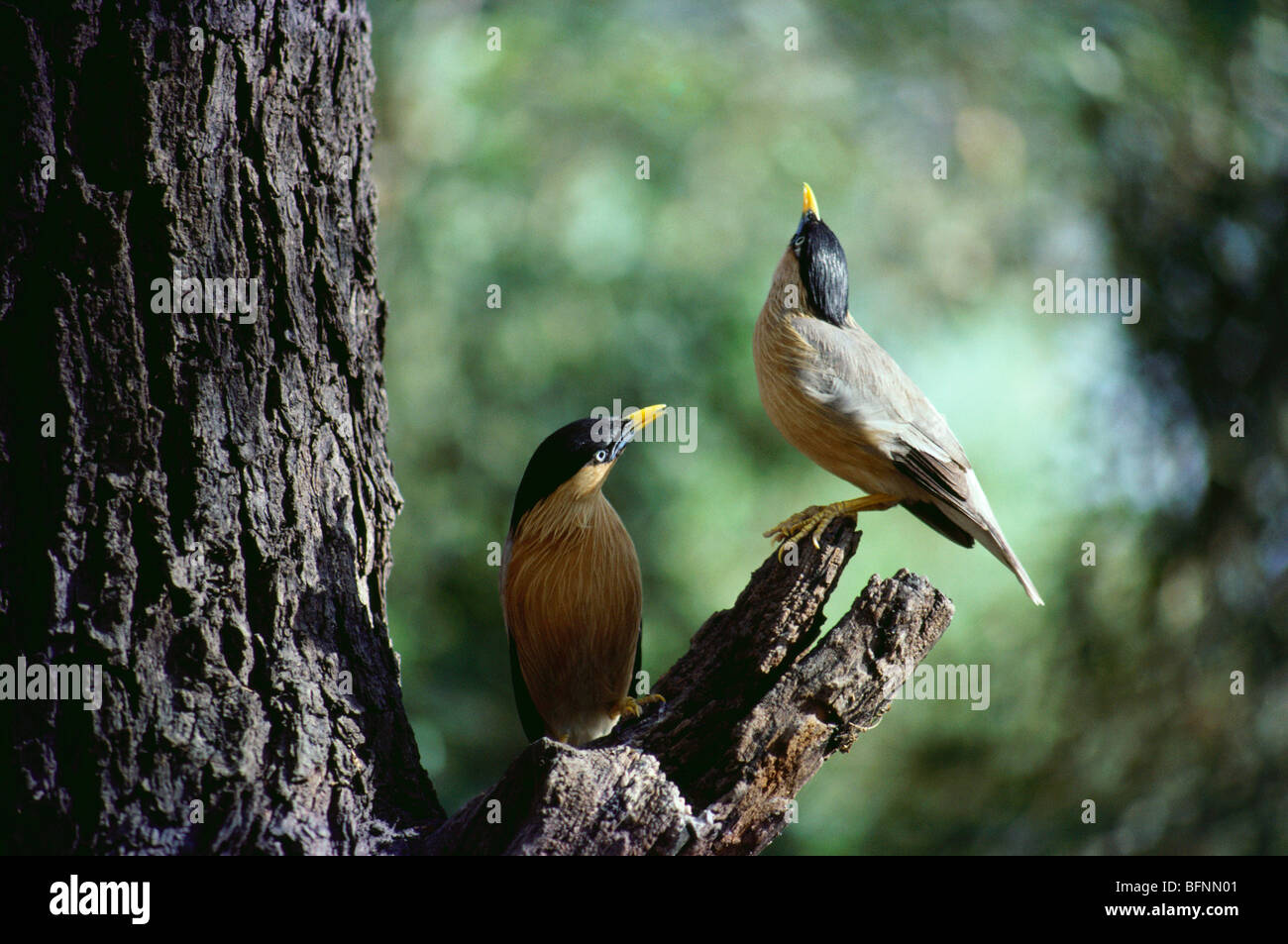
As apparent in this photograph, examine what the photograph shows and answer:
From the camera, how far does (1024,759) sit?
20.1ft

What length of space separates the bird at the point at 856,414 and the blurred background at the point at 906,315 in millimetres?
2389

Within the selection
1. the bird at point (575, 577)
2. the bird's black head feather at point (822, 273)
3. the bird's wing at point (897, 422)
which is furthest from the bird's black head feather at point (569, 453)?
the bird's black head feather at point (822, 273)

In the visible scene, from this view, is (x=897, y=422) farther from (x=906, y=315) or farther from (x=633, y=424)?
(x=906, y=315)

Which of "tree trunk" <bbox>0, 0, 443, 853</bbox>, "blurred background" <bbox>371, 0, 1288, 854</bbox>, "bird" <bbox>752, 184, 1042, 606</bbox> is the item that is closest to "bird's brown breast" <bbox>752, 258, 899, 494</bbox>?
"bird" <bbox>752, 184, 1042, 606</bbox>

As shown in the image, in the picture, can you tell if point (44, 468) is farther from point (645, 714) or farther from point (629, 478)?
point (629, 478)

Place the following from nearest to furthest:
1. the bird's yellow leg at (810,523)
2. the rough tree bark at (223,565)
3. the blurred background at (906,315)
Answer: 1. the rough tree bark at (223,565)
2. the bird's yellow leg at (810,523)
3. the blurred background at (906,315)

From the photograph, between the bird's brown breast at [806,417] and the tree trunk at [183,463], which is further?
the bird's brown breast at [806,417]

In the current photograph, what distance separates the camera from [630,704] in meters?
3.21

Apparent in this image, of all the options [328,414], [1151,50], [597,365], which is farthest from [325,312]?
[1151,50]

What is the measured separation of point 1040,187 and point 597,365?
2721 mm

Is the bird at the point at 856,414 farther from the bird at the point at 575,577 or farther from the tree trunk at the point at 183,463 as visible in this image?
the tree trunk at the point at 183,463

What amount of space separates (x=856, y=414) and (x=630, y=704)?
1086 mm

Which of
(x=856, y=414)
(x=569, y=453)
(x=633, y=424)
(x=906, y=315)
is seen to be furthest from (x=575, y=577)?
(x=906, y=315)

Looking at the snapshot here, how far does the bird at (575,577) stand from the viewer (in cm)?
324
